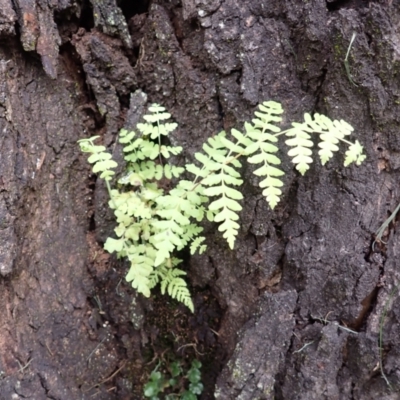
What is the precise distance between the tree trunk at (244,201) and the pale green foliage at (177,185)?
130mm

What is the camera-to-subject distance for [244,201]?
8.16 ft

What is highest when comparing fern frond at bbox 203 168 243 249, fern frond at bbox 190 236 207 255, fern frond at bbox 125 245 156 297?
fern frond at bbox 203 168 243 249

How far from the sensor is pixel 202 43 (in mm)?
2488

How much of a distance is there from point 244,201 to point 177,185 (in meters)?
0.40

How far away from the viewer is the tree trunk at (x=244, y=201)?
2.29m

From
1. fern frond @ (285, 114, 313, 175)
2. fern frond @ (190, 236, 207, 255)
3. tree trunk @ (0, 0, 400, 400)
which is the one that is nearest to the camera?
fern frond @ (285, 114, 313, 175)

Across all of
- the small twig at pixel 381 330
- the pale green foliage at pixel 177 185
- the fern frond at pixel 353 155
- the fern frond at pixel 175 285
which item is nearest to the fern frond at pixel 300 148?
the pale green foliage at pixel 177 185

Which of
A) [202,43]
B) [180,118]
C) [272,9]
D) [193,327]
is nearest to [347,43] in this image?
[272,9]

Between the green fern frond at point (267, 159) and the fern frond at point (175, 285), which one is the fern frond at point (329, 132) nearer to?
the green fern frond at point (267, 159)

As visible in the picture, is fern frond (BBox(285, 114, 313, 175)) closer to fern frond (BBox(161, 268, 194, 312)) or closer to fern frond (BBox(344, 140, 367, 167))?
fern frond (BBox(344, 140, 367, 167))

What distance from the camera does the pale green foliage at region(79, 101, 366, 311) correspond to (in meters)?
2.15

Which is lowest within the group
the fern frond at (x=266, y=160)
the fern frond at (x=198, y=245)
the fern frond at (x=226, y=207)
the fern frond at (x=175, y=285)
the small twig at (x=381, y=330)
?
the small twig at (x=381, y=330)

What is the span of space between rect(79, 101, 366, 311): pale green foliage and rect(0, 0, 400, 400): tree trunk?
0.13 metres

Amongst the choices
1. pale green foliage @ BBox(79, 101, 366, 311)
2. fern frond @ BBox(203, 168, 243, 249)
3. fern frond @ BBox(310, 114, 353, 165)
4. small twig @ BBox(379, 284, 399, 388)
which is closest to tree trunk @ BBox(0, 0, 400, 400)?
small twig @ BBox(379, 284, 399, 388)
